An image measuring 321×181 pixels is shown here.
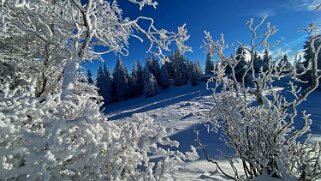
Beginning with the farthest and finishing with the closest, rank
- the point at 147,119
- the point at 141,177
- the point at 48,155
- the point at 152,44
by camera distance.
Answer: the point at 152,44
the point at 147,119
the point at 141,177
the point at 48,155

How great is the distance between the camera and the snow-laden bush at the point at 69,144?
2467 mm

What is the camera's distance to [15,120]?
9.36 ft

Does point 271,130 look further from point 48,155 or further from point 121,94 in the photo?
point 121,94

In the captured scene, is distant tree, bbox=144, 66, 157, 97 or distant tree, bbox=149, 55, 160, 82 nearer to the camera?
distant tree, bbox=144, 66, 157, 97

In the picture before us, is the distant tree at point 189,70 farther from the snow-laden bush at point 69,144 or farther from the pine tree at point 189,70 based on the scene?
the snow-laden bush at point 69,144

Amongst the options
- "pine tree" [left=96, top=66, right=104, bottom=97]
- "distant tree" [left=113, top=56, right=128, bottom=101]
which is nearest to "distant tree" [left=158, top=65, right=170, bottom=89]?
"distant tree" [left=113, top=56, right=128, bottom=101]

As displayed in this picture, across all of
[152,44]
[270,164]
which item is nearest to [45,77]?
[152,44]

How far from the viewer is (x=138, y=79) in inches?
2749

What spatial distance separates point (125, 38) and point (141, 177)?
326 centimetres

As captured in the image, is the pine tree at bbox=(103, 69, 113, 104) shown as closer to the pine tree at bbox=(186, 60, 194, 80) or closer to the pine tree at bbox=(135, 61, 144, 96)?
the pine tree at bbox=(135, 61, 144, 96)

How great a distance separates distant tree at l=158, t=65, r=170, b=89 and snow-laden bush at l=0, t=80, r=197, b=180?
213 ft

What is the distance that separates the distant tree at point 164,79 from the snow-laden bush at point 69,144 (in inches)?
2562

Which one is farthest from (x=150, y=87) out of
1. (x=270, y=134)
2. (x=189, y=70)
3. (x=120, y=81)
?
(x=270, y=134)

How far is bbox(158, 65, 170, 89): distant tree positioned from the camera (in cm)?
6844
